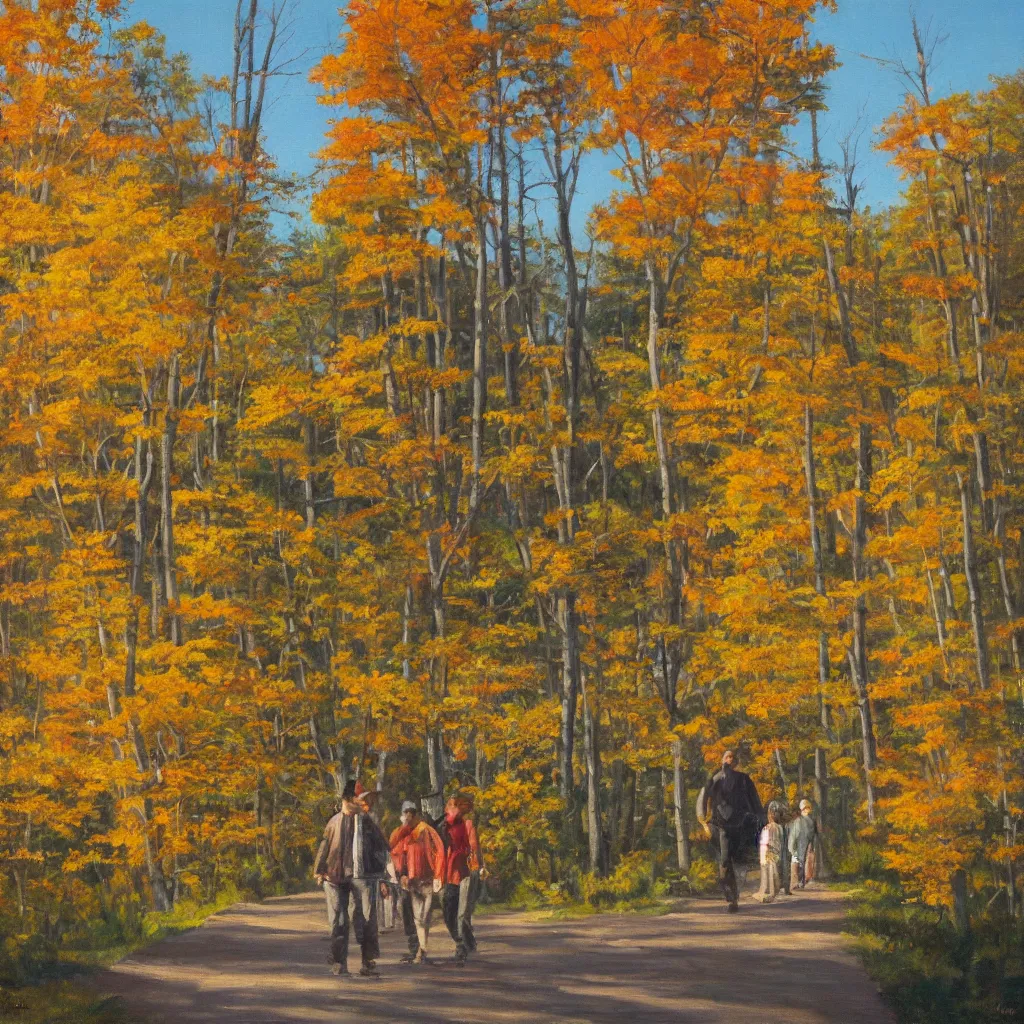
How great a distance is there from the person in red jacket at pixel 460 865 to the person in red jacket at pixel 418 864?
12cm

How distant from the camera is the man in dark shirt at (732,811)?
1694cm

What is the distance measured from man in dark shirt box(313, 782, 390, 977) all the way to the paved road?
0.36m

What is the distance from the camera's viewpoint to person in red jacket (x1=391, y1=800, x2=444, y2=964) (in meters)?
13.8

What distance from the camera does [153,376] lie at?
84.1 feet

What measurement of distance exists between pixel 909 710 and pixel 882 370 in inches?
298

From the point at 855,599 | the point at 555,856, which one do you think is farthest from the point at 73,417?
the point at 855,599

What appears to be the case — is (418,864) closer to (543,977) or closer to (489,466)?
(543,977)

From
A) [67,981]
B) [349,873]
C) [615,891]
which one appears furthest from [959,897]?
[67,981]

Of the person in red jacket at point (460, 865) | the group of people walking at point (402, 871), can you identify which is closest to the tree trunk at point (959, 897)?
the group of people walking at point (402, 871)

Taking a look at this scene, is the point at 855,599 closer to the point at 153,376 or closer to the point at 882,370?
the point at 882,370

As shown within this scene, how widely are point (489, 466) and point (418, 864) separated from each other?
1054 cm

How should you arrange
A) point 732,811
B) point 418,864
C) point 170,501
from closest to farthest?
1. point 418,864
2. point 732,811
3. point 170,501

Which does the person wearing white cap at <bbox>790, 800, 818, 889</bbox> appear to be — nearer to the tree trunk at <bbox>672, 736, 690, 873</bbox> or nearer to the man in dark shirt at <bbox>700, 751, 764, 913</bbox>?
the tree trunk at <bbox>672, 736, 690, 873</bbox>

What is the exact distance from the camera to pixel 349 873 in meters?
13.1
